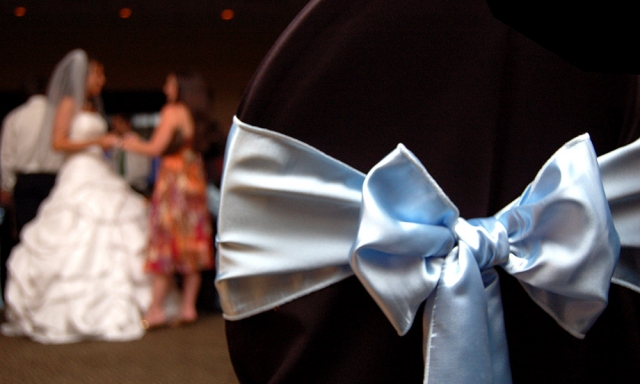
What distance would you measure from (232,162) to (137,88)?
26.1 feet

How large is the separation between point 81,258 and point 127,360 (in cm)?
62

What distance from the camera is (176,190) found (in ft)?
9.39

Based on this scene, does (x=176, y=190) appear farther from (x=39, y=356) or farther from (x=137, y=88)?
(x=137, y=88)

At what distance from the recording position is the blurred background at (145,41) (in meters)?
7.16

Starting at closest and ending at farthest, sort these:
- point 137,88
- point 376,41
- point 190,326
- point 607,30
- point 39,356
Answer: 1. point 607,30
2. point 376,41
3. point 39,356
4. point 190,326
5. point 137,88

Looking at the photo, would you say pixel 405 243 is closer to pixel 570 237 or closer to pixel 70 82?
pixel 570 237

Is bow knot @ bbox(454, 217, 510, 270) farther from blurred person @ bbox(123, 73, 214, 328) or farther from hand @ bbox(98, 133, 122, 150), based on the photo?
hand @ bbox(98, 133, 122, 150)

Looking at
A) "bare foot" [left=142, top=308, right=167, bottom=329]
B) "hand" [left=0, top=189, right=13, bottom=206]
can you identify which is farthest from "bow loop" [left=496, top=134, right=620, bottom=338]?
"hand" [left=0, top=189, right=13, bottom=206]

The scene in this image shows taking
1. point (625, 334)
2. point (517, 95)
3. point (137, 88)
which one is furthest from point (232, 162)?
point (137, 88)

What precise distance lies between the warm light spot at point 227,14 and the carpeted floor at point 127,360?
547 cm

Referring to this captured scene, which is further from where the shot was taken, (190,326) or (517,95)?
(190,326)

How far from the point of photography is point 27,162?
3457 millimetres

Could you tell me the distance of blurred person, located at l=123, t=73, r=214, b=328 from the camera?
279 centimetres

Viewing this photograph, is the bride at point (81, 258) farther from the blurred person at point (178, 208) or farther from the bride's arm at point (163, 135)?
the bride's arm at point (163, 135)
